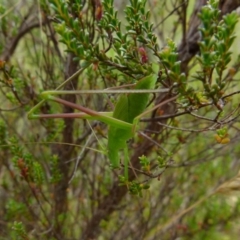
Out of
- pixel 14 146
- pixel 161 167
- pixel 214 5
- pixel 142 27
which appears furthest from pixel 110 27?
pixel 14 146

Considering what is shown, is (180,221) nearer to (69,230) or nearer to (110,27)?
(69,230)

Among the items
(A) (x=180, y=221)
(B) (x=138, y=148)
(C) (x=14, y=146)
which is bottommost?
(A) (x=180, y=221)

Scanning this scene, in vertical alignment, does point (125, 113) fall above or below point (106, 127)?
above

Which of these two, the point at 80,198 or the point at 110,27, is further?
the point at 80,198

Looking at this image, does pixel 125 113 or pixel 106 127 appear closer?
pixel 125 113

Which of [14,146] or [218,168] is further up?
[14,146]

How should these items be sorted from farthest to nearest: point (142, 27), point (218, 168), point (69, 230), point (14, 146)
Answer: point (218, 168) → point (69, 230) → point (14, 146) → point (142, 27)

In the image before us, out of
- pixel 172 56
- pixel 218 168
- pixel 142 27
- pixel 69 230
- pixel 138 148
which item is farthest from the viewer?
pixel 218 168

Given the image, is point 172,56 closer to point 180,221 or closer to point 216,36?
point 216,36
